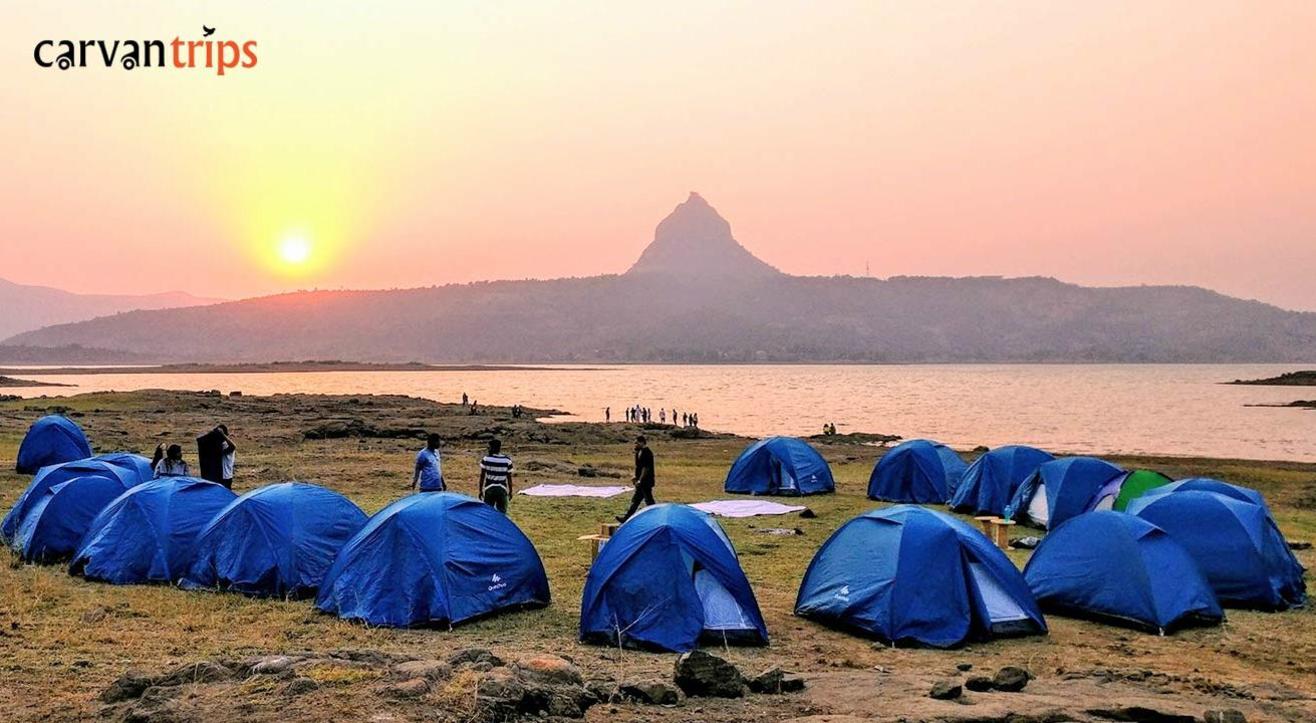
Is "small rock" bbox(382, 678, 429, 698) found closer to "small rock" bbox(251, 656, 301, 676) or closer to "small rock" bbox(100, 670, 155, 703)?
"small rock" bbox(251, 656, 301, 676)

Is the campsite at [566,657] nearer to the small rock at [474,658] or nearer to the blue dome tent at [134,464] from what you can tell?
the small rock at [474,658]

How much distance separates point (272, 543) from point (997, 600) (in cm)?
1078

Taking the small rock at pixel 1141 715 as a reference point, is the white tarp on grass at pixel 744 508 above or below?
below

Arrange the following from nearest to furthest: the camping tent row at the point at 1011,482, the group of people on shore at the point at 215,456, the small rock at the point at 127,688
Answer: the small rock at the point at 127,688 → the group of people on shore at the point at 215,456 → the camping tent row at the point at 1011,482

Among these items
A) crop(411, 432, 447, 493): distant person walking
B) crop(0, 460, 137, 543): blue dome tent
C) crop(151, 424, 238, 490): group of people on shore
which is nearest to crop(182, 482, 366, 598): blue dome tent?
crop(411, 432, 447, 493): distant person walking

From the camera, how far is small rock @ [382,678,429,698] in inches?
356

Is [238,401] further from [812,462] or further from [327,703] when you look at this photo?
[327,703]

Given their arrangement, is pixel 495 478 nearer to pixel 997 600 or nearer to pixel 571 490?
pixel 997 600

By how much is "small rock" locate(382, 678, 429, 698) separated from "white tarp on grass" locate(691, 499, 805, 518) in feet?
53.6

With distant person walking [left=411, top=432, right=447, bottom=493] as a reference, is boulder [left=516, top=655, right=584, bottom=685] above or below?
below

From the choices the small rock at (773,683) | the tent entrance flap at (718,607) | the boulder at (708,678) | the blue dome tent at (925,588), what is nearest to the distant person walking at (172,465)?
the tent entrance flap at (718,607)

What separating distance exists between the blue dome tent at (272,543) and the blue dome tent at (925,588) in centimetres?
766

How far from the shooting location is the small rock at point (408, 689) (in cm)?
905

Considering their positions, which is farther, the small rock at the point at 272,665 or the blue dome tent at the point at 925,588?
the blue dome tent at the point at 925,588
